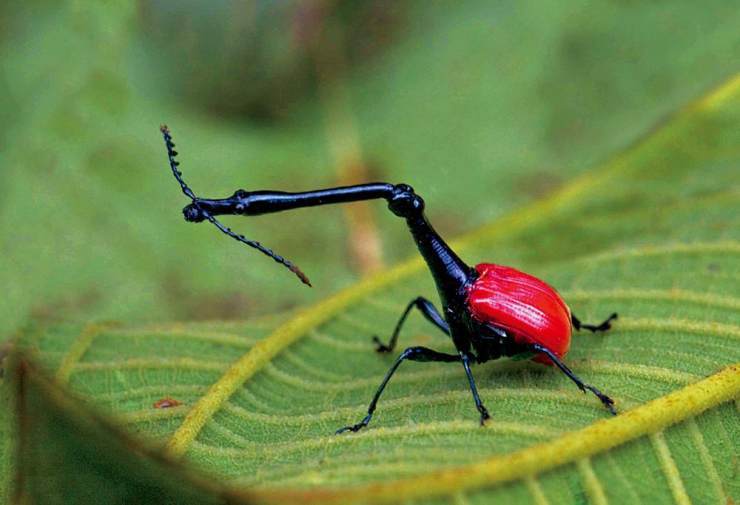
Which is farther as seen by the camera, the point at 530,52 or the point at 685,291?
the point at 530,52

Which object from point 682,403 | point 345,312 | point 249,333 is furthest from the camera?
point 345,312

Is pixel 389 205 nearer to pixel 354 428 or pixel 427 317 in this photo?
pixel 427 317

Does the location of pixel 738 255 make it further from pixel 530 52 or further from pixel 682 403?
pixel 530 52

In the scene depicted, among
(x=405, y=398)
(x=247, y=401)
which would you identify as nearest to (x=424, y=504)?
(x=405, y=398)

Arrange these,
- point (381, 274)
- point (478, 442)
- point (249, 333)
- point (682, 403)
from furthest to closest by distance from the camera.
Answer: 1. point (381, 274)
2. point (249, 333)
3. point (682, 403)
4. point (478, 442)

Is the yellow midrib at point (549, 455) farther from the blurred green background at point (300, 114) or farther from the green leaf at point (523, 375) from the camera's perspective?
the blurred green background at point (300, 114)

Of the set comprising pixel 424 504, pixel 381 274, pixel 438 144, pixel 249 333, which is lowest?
pixel 424 504
